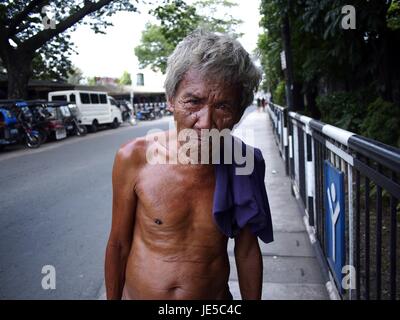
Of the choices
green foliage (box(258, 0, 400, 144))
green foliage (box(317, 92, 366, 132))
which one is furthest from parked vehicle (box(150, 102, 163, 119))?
green foliage (box(317, 92, 366, 132))

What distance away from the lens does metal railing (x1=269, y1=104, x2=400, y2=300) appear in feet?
4.78

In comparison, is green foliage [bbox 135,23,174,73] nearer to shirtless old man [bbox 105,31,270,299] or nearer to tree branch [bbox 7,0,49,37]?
tree branch [bbox 7,0,49,37]

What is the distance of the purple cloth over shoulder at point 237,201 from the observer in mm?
1207

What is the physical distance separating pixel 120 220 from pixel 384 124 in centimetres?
463

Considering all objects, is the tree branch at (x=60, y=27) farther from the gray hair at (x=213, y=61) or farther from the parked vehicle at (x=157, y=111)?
the parked vehicle at (x=157, y=111)

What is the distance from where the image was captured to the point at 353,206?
2176mm

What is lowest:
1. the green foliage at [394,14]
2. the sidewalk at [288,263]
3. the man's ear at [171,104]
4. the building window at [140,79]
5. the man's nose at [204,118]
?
the sidewalk at [288,263]

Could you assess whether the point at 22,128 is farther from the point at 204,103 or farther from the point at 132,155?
the point at 204,103

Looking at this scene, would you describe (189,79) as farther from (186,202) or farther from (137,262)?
(137,262)

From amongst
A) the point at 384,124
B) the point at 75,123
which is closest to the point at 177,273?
the point at 384,124

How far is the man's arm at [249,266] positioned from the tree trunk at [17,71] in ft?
52.1

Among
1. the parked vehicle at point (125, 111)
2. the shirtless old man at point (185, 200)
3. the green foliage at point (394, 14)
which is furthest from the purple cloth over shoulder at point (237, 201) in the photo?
the parked vehicle at point (125, 111)

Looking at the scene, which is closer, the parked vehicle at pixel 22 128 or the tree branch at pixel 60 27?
the parked vehicle at pixel 22 128
